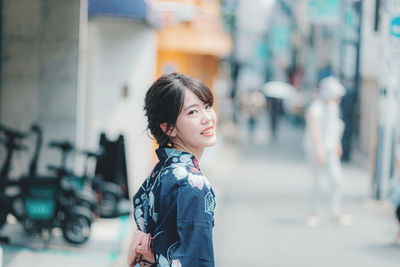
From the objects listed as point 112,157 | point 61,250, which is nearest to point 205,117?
point 61,250

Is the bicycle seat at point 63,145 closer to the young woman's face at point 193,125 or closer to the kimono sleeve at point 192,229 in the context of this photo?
the young woman's face at point 193,125

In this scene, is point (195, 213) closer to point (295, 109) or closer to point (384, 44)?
point (384, 44)

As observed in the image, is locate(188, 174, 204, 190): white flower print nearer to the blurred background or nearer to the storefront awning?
the blurred background

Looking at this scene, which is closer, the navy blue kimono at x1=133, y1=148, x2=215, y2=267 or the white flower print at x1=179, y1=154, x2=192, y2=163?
the navy blue kimono at x1=133, y1=148, x2=215, y2=267

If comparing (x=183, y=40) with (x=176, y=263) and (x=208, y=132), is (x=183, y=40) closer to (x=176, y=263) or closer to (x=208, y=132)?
(x=208, y=132)

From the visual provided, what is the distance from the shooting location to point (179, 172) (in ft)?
8.52

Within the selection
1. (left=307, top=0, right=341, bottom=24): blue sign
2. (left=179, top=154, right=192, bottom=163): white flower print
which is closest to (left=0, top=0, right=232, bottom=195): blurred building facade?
(left=179, top=154, right=192, bottom=163): white flower print

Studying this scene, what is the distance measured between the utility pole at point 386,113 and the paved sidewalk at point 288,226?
1.47 feet

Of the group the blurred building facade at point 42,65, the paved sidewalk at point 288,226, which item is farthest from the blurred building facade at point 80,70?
the paved sidewalk at point 288,226

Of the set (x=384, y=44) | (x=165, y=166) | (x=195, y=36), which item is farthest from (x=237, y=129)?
(x=165, y=166)

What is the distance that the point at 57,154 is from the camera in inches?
354

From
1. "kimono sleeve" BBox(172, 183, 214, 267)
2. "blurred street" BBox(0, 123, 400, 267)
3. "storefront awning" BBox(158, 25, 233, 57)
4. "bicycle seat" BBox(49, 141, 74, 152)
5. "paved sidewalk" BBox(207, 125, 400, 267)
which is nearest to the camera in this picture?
"kimono sleeve" BBox(172, 183, 214, 267)

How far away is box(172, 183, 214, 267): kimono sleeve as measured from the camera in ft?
8.24

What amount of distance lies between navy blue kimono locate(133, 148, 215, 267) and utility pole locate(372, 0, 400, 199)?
339 inches
